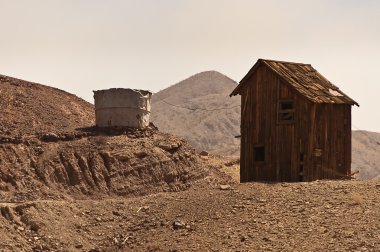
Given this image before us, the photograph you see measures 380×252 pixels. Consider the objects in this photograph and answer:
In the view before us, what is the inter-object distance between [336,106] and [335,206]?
804 cm

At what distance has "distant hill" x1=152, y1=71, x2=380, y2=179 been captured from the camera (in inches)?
3688

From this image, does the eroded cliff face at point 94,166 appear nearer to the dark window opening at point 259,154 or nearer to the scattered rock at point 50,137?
the scattered rock at point 50,137

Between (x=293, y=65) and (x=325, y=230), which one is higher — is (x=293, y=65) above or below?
above

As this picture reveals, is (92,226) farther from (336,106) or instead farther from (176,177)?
(336,106)

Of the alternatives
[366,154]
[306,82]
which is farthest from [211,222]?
[366,154]

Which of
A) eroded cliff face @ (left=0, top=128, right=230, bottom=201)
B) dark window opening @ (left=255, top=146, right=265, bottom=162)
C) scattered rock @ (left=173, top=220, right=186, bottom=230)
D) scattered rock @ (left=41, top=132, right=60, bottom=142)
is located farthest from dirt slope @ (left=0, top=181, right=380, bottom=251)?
scattered rock @ (left=41, top=132, right=60, bottom=142)

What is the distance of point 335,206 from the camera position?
25219 mm

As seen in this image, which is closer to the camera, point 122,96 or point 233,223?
point 233,223

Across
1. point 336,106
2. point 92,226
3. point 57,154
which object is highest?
point 336,106

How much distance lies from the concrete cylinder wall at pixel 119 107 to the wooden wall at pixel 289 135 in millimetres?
5467

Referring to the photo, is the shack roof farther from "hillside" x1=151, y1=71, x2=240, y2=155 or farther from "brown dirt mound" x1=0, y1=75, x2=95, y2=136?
"hillside" x1=151, y1=71, x2=240, y2=155

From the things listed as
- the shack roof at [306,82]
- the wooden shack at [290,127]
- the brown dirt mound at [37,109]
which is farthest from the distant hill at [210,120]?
the wooden shack at [290,127]

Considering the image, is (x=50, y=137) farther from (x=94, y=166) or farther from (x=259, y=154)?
(x=259, y=154)

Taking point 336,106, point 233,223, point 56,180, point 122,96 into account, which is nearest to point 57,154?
point 56,180
